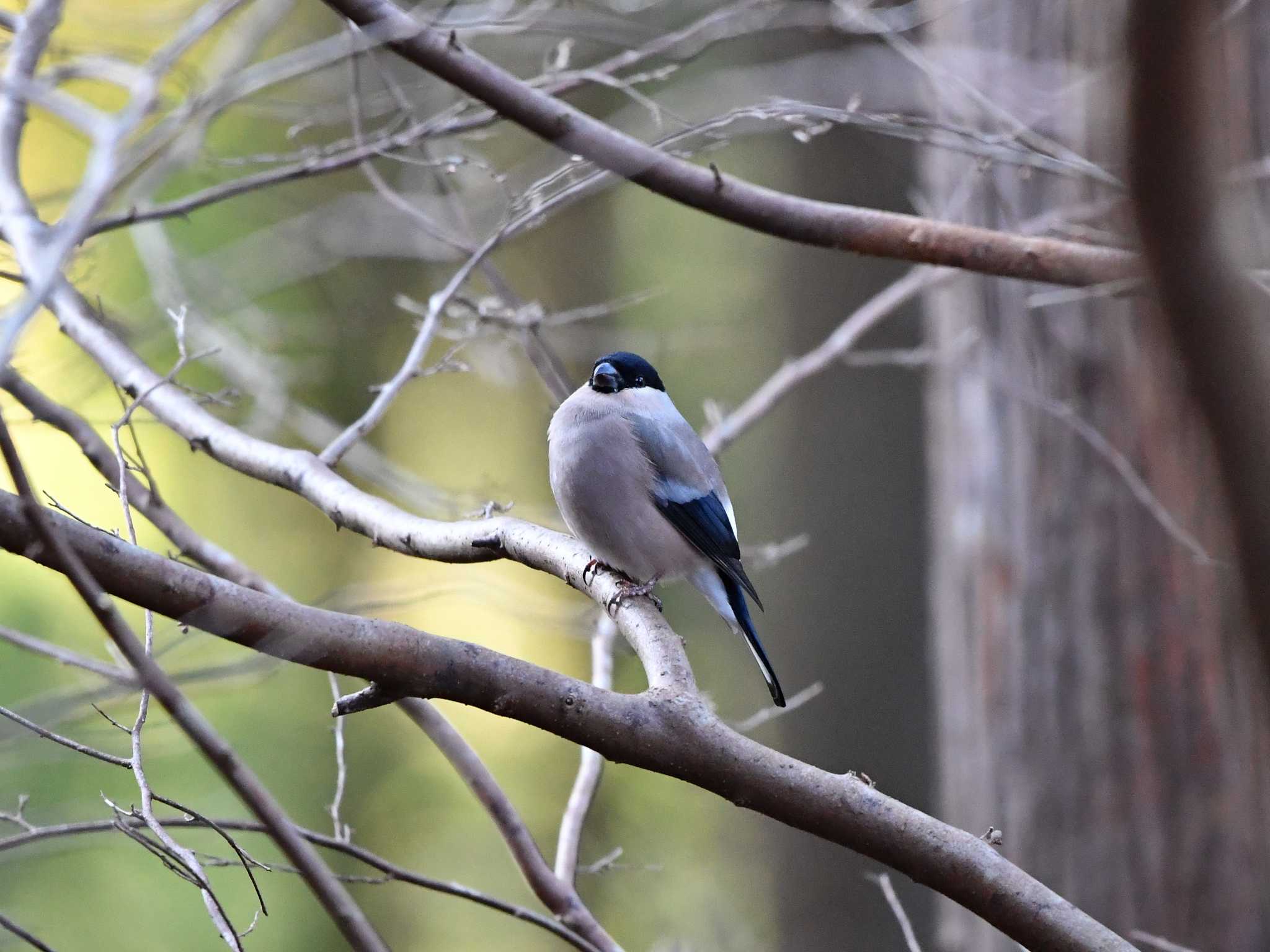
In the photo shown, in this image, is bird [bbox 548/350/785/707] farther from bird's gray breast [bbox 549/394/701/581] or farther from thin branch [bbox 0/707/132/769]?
thin branch [bbox 0/707/132/769]

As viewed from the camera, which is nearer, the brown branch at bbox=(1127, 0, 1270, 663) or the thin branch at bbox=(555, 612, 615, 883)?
the brown branch at bbox=(1127, 0, 1270, 663)

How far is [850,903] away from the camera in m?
7.46

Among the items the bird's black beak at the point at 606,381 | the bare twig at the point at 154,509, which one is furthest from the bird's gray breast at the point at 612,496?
the bare twig at the point at 154,509

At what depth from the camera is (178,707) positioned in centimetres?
128

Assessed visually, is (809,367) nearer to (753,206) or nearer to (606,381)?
(606,381)

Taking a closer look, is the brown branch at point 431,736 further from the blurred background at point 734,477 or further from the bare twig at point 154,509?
the blurred background at point 734,477

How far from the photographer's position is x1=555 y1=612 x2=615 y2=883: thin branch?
8.93 feet

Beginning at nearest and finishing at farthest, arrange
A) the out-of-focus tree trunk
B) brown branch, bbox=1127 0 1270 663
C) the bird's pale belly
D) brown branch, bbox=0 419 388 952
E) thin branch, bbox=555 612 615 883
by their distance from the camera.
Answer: brown branch, bbox=1127 0 1270 663
brown branch, bbox=0 419 388 952
thin branch, bbox=555 612 615 883
the bird's pale belly
the out-of-focus tree trunk

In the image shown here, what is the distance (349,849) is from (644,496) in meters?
1.80

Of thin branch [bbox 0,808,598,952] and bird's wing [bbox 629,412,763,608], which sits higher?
bird's wing [bbox 629,412,763,608]

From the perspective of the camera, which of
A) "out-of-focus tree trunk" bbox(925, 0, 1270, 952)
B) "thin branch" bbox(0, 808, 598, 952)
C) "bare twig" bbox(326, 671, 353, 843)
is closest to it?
"thin branch" bbox(0, 808, 598, 952)

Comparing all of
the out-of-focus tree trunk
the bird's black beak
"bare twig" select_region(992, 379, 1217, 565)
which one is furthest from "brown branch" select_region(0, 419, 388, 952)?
the out-of-focus tree trunk

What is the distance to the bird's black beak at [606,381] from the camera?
402 centimetres

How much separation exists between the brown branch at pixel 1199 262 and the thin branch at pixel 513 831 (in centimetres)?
188
